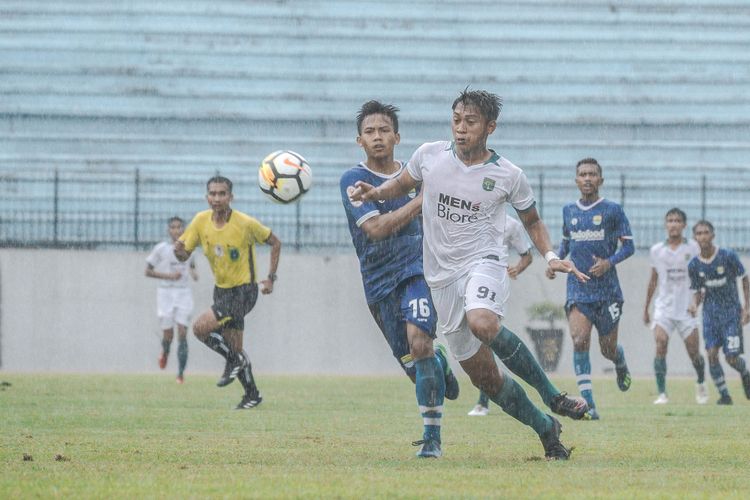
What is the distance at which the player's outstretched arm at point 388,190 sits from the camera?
25.1ft

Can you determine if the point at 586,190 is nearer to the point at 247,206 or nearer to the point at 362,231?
the point at 362,231

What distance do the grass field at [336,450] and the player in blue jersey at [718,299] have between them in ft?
2.21

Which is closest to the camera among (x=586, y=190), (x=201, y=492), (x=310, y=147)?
(x=201, y=492)

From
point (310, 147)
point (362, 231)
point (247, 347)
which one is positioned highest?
point (310, 147)

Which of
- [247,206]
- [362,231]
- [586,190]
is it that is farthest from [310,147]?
[362,231]

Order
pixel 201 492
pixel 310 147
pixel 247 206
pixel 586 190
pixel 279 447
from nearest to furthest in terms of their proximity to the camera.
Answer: pixel 201 492 < pixel 279 447 < pixel 586 190 < pixel 247 206 < pixel 310 147

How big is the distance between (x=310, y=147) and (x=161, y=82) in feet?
11.5

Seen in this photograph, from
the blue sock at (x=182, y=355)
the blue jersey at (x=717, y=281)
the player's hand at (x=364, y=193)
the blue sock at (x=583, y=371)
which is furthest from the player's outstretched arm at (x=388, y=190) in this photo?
the blue sock at (x=182, y=355)

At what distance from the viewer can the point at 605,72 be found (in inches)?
1154

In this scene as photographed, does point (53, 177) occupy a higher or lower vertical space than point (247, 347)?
higher

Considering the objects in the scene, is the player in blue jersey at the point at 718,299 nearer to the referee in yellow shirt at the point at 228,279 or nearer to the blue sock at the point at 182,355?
the referee in yellow shirt at the point at 228,279

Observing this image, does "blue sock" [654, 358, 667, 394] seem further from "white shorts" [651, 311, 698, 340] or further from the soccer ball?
the soccer ball

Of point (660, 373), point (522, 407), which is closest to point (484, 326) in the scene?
point (522, 407)

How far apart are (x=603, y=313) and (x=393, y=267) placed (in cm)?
420
